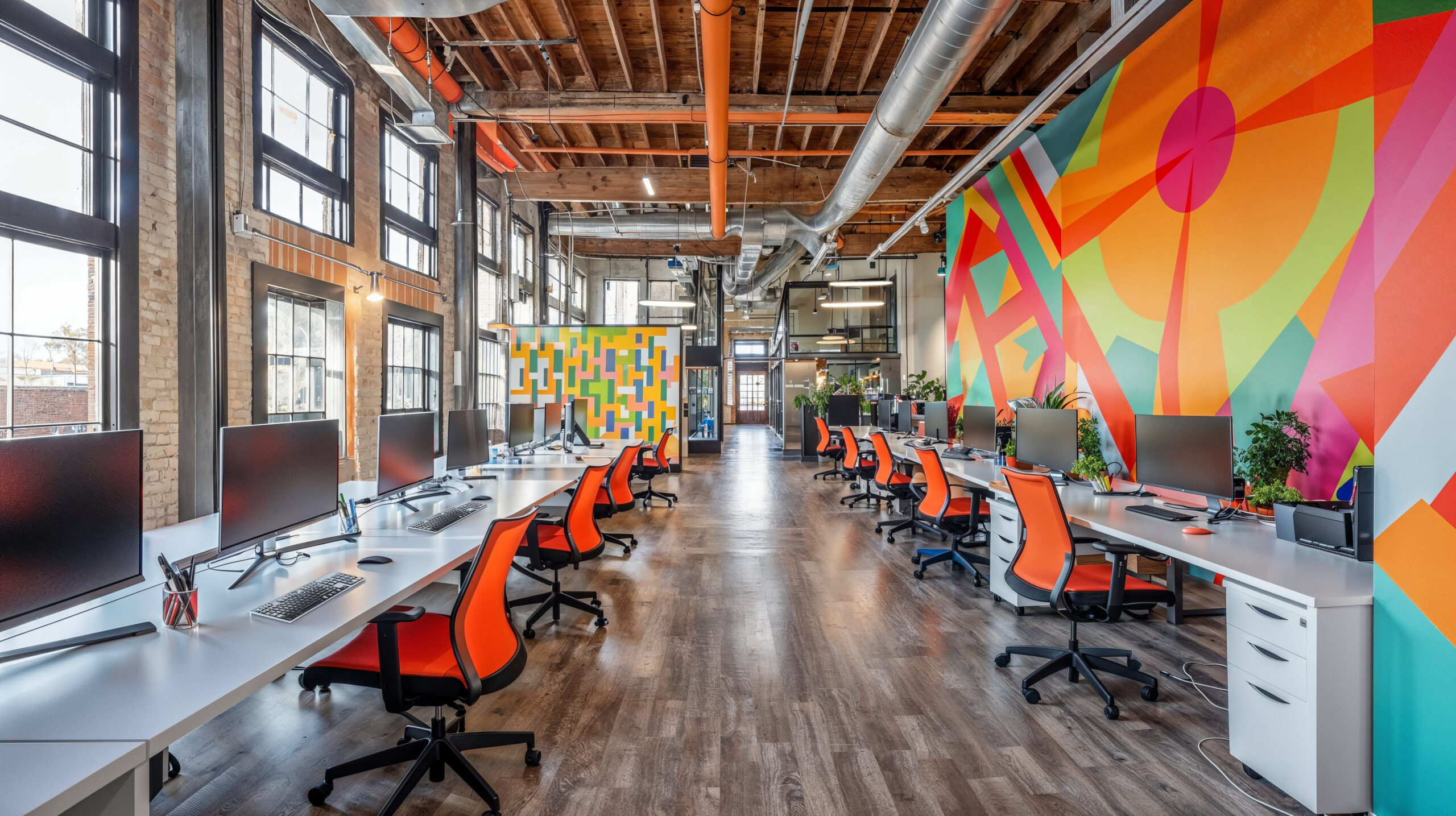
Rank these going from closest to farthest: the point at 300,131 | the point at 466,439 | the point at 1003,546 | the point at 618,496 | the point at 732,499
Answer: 1. the point at 1003,546
2. the point at 466,439
3. the point at 618,496
4. the point at 300,131
5. the point at 732,499

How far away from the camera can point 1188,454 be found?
10.4ft

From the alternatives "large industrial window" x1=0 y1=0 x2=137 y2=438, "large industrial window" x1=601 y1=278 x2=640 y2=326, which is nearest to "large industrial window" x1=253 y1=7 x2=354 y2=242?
"large industrial window" x1=0 y1=0 x2=137 y2=438

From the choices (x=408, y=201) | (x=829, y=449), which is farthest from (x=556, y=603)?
(x=829, y=449)

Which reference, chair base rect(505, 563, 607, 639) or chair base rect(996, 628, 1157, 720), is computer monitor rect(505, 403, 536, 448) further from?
chair base rect(996, 628, 1157, 720)

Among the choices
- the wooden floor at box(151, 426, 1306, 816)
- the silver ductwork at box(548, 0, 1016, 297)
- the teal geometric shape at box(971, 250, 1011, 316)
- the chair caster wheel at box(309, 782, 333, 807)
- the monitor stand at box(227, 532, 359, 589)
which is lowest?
the wooden floor at box(151, 426, 1306, 816)

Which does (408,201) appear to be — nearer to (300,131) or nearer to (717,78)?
(300,131)

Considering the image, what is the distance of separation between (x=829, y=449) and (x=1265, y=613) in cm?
759

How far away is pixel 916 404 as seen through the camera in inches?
372

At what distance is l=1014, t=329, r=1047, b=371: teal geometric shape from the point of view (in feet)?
19.2

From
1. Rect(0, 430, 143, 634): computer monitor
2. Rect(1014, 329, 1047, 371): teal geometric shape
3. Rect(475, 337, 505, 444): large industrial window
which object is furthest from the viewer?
Rect(475, 337, 505, 444): large industrial window

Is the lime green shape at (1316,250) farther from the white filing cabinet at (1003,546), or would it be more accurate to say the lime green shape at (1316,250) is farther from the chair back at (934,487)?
the chair back at (934,487)

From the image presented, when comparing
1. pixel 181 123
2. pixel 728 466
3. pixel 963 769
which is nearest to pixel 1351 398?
pixel 963 769

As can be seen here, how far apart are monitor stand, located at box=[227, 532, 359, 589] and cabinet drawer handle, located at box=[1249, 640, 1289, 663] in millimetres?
3563

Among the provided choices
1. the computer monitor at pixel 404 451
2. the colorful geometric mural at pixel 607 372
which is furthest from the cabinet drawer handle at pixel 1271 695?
the colorful geometric mural at pixel 607 372
